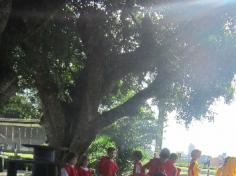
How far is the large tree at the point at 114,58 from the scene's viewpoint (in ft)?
41.4

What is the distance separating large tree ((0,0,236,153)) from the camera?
41.4 feet

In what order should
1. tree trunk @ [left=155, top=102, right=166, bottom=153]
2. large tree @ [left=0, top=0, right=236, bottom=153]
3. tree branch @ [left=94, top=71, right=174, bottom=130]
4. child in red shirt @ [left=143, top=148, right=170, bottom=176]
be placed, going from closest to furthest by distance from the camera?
child in red shirt @ [left=143, top=148, right=170, bottom=176], large tree @ [left=0, top=0, right=236, bottom=153], tree branch @ [left=94, top=71, right=174, bottom=130], tree trunk @ [left=155, top=102, right=166, bottom=153]

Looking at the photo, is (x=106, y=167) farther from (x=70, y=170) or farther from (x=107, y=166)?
(x=70, y=170)

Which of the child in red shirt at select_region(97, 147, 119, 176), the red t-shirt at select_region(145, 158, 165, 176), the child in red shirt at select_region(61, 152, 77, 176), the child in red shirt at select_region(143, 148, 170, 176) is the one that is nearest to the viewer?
the child in red shirt at select_region(61, 152, 77, 176)

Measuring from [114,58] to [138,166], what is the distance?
410cm

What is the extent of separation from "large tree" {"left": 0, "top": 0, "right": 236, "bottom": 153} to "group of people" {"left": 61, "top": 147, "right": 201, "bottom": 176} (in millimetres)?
2119

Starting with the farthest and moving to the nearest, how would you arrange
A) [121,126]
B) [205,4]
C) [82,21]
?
[121,126] < [82,21] < [205,4]

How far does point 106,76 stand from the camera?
14.5 meters

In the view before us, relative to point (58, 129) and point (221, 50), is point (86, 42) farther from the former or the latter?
point (221, 50)

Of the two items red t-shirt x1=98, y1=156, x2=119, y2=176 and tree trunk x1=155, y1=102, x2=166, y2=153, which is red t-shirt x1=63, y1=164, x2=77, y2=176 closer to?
red t-shirt x1=98, y1=156, x2=119, y2=176

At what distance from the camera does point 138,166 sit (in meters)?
11.2

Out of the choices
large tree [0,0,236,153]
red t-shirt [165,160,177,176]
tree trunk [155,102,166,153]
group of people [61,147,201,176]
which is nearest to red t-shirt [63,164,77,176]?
group of people [61,147,201,176]

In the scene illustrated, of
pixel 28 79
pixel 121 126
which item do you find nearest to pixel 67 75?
pixel 28 79

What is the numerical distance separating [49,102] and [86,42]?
1.81 meters
